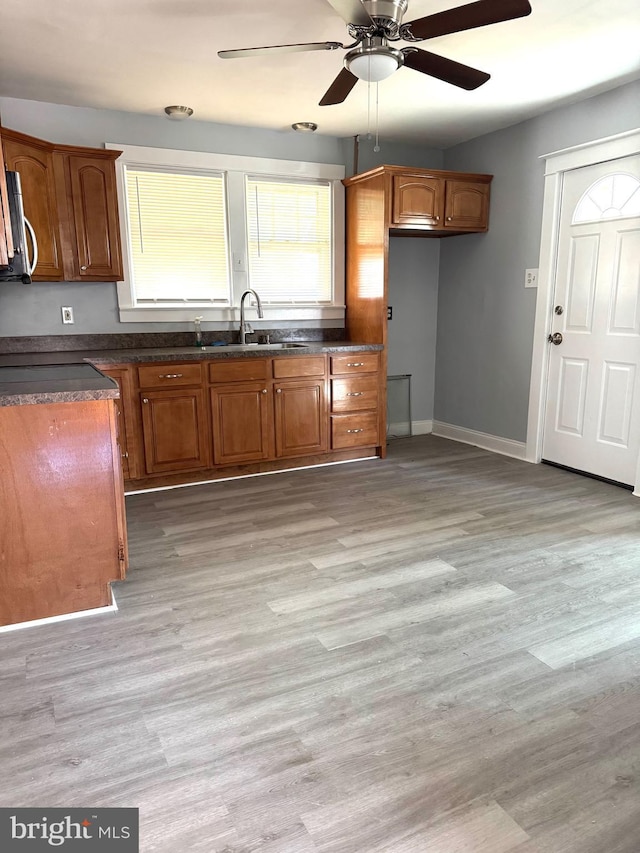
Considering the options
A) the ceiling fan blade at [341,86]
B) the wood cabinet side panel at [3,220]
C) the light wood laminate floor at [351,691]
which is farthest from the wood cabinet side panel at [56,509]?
the ceiling fan blade at [341,86]

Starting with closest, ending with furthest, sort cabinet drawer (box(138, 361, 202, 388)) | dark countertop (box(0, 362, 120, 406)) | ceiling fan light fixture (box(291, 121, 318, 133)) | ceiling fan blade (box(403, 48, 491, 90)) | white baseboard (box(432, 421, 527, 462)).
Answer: dark countertop (box(0, 362, 120, 406)), ceiling fan blade (box(403, 48, 491, 90)), cabinet drawer (box(138, 361, 202, 388)), ceiling fan light fixture (box(291, 121, 318, 133)), white baseboard (box(432, 421, 527, 462))

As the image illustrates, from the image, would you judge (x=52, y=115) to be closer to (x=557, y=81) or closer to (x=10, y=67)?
(x=10, y=67)

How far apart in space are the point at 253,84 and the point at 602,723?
3.61 m

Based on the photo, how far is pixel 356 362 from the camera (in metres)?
4.46

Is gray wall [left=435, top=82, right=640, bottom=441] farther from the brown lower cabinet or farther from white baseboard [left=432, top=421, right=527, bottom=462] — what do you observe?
the brown lower cabinet

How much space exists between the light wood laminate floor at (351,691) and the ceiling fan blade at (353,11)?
→ 2.25m

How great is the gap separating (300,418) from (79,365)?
1625 mm

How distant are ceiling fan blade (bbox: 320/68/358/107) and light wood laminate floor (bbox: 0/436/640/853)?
222cm

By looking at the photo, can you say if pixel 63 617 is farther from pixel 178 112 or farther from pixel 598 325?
pixel 598 325

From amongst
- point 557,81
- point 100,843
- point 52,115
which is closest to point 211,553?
point 100,843

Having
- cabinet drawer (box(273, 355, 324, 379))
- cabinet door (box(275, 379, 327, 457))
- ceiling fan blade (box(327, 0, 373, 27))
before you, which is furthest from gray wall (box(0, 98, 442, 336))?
ceiling fan blade (box(327, 0, 373, 27))

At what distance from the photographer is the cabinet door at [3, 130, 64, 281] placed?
11.1ft

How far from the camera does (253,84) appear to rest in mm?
3465

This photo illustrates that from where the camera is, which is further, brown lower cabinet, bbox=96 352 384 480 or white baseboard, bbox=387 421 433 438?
white baseboard, bbox=387 421 433 438
